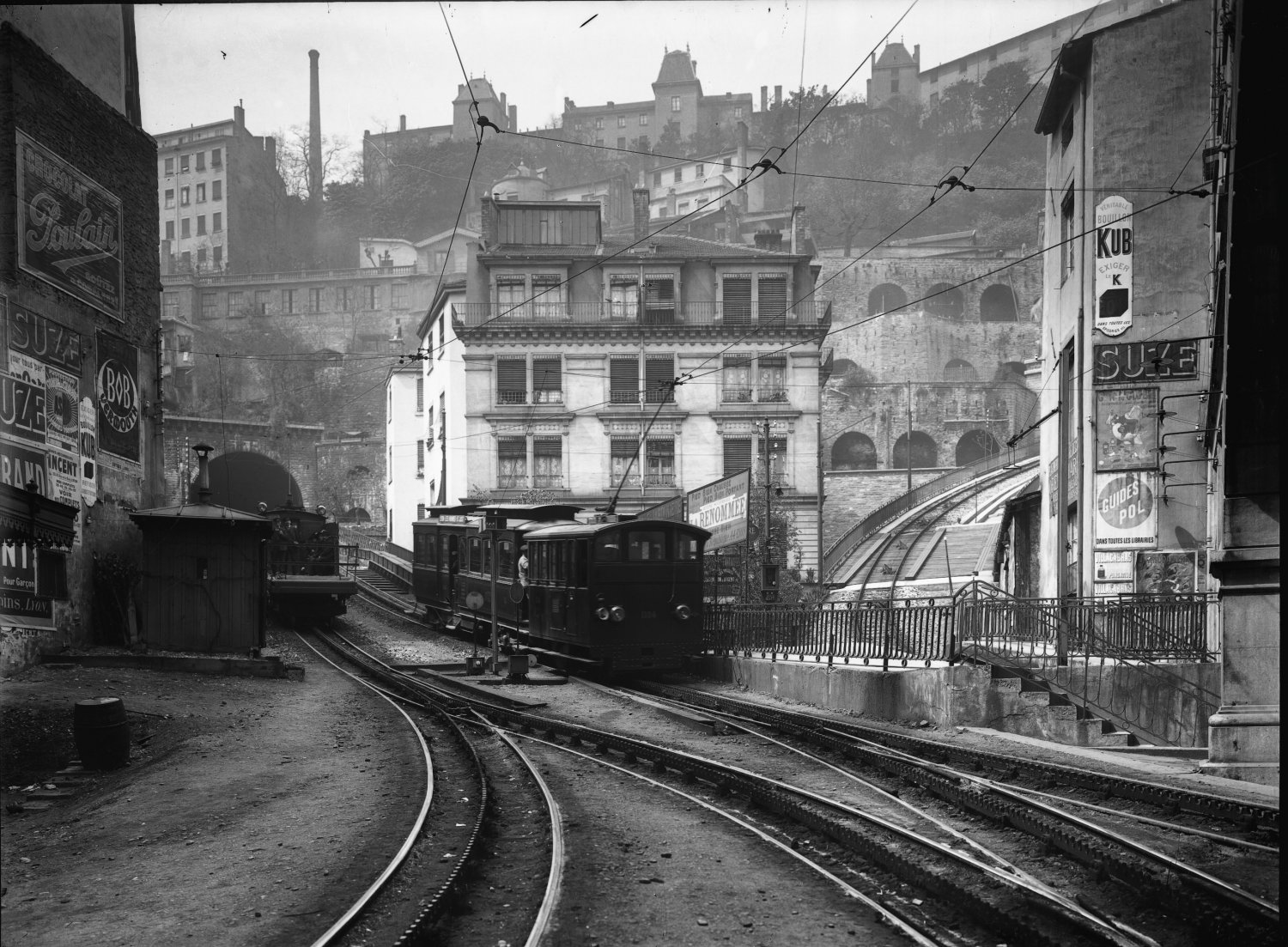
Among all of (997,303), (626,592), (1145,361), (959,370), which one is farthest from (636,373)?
(997,303)

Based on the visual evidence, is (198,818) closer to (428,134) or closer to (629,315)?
(629,315)

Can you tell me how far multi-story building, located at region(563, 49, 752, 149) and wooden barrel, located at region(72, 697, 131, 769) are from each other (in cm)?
9868

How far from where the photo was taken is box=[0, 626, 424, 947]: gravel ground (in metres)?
7.62

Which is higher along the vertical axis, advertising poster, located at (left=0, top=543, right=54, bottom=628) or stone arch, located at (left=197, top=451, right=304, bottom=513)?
stone arch, located at (left=197, top=451, right=304, bottom=513)

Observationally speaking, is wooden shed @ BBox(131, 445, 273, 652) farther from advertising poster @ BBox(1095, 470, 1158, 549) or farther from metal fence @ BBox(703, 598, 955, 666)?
advertising poster @ BBox(1095, 470, 1158, 549)

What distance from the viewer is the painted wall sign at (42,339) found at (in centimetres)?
1830

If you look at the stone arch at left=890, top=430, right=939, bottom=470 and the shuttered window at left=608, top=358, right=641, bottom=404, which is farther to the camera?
the stone arch at left=890, top=430, right=939, bottom=470

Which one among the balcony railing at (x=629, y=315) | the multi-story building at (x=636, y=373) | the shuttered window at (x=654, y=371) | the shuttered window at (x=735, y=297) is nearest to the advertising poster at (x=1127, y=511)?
the multi-story building at (x=636, y=373)

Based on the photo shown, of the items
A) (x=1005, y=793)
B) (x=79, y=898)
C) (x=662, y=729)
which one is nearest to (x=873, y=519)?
(x=662, y=729)

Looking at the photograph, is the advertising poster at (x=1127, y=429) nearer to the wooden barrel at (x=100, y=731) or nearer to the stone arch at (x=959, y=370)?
the wooden barrel at (x=100, y=731)

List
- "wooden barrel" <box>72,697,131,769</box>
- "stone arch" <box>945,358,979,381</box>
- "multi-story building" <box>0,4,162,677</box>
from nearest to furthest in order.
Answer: "wooden barrel" <box>72,697,131,769</box> < "multi-story building" <box>0,4,162,677</box> < "stone arch" <box>945,358,979,381</box>

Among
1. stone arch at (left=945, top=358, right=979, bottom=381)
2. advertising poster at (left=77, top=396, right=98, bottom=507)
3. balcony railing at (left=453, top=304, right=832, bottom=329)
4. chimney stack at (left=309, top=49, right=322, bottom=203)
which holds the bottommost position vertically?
advertising poster at (left=77, top=396, right=98, bottom=507)

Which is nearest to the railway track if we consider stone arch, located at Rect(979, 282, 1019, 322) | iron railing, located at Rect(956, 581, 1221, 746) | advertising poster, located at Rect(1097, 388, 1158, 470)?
iron railing, located at Rect(956, 581, 1221, 746)

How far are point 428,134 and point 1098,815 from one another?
101 meters
